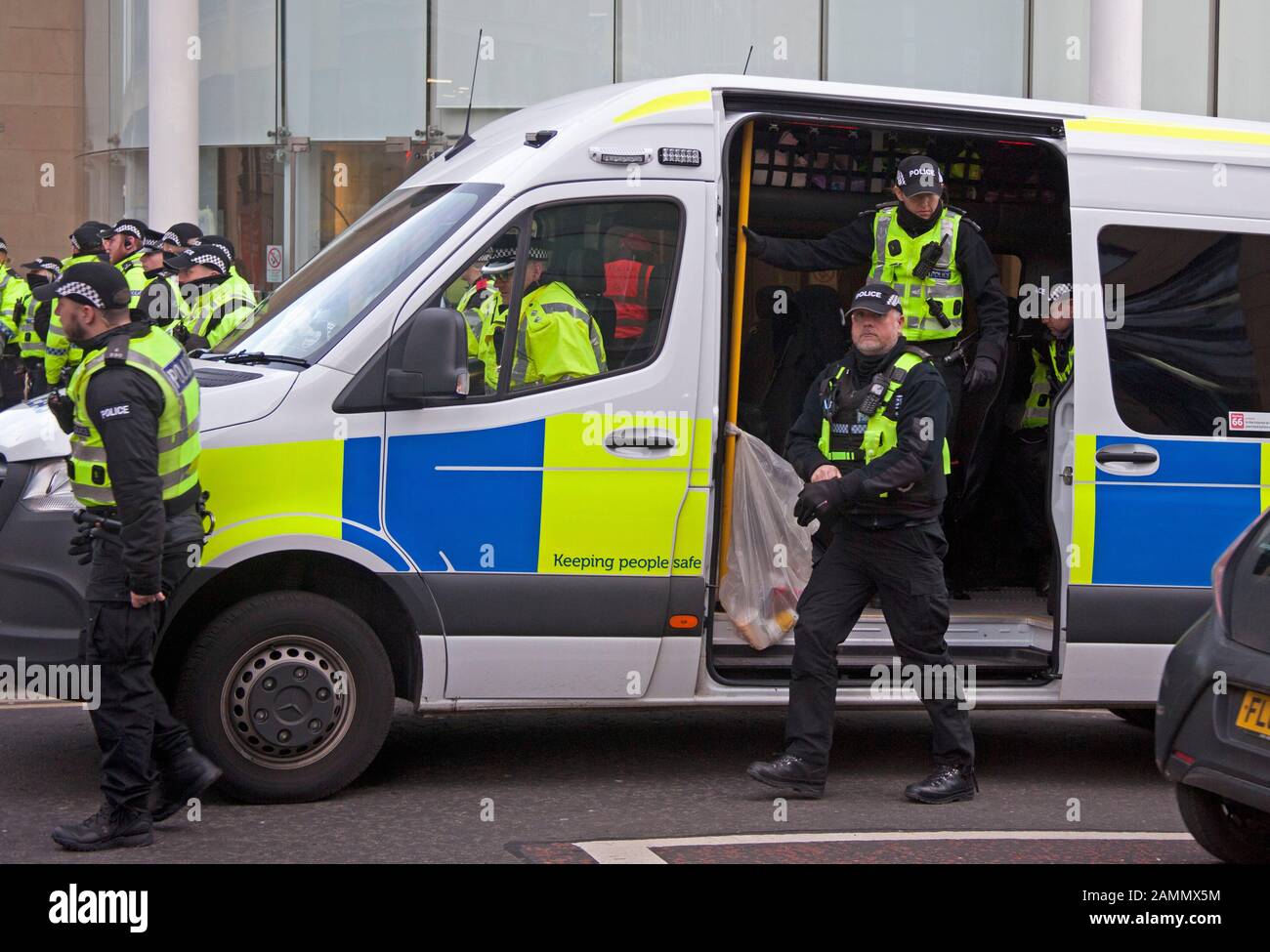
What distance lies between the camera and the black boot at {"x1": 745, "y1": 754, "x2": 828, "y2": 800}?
19.3 ft

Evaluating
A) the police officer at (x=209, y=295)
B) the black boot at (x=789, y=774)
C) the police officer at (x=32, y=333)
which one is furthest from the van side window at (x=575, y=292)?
the police officer at (x=32, y=333)

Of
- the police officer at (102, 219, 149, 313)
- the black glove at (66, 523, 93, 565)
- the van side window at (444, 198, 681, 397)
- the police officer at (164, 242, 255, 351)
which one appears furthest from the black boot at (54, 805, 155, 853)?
the police officer at (102, 219, 149, 313)

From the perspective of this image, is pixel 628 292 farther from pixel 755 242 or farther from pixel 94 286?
pixel 94 286

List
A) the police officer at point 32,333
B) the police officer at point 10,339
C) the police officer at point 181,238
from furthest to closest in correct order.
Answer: the police officer at point 10,339, the police officer at point 32,333, the police officer at point 181,238

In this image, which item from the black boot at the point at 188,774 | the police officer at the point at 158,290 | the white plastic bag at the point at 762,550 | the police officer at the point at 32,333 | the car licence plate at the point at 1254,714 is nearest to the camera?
the car licence plate at the point at 1254,714

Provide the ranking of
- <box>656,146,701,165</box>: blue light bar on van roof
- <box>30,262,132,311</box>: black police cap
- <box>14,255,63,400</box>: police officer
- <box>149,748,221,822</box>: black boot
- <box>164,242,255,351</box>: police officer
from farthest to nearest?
1. <box>14,255,63,400</box>: police officer
2. <box>164,242,255,351</box>: police officer
3. <box>656,146,701,165</box>: blue light bar on van roof
4. <box>149,748,221,822</box>: black boot
5. <box>30,262,132,311</box>: black police cap

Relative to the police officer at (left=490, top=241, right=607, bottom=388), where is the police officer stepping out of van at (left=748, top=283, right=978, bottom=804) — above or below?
below

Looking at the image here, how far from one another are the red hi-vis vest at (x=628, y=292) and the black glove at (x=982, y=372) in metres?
1.50

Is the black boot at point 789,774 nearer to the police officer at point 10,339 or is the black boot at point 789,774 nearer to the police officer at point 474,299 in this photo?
the police officer at point 474,299

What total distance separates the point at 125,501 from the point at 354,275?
1.35 metres

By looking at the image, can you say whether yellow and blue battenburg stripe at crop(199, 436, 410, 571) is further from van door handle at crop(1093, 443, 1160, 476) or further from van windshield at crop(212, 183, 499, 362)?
van door handle at crop(1093, 443, 1160, 476)

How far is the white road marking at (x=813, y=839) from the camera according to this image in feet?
16.8

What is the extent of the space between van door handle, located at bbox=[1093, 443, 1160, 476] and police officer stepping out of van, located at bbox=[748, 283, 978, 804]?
75 centimetres
